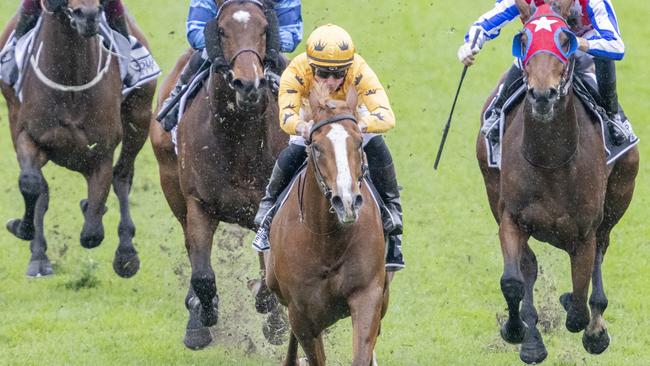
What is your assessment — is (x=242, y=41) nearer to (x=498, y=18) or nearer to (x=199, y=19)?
(x=199, y=19)

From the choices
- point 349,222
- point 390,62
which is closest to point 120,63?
point 349,222

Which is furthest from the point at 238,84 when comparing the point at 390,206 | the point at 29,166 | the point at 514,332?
the point at 29,166

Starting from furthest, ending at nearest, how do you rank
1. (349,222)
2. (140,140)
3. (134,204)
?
(134,204), (140,140), (349,222)

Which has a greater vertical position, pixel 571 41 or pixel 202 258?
pixel 571 41

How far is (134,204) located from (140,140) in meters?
3.64

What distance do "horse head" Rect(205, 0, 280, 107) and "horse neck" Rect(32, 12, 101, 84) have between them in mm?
2146

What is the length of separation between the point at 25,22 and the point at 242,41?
328 cm

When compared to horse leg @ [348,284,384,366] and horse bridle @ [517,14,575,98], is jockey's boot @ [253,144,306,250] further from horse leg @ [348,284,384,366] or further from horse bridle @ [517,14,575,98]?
horse bridle @ [517,14,575,98]

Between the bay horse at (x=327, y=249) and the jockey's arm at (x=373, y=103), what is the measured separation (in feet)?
0.58

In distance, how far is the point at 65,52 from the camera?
410 inches

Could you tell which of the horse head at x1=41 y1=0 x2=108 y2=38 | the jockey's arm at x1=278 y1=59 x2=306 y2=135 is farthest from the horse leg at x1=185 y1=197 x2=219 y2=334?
the jockey's arm at x1=278 y1=59 x2=306 y2=135

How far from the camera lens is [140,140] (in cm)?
1225

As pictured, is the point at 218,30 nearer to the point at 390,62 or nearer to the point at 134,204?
A: the point at 134,204

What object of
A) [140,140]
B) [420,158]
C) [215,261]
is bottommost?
[420,158]
